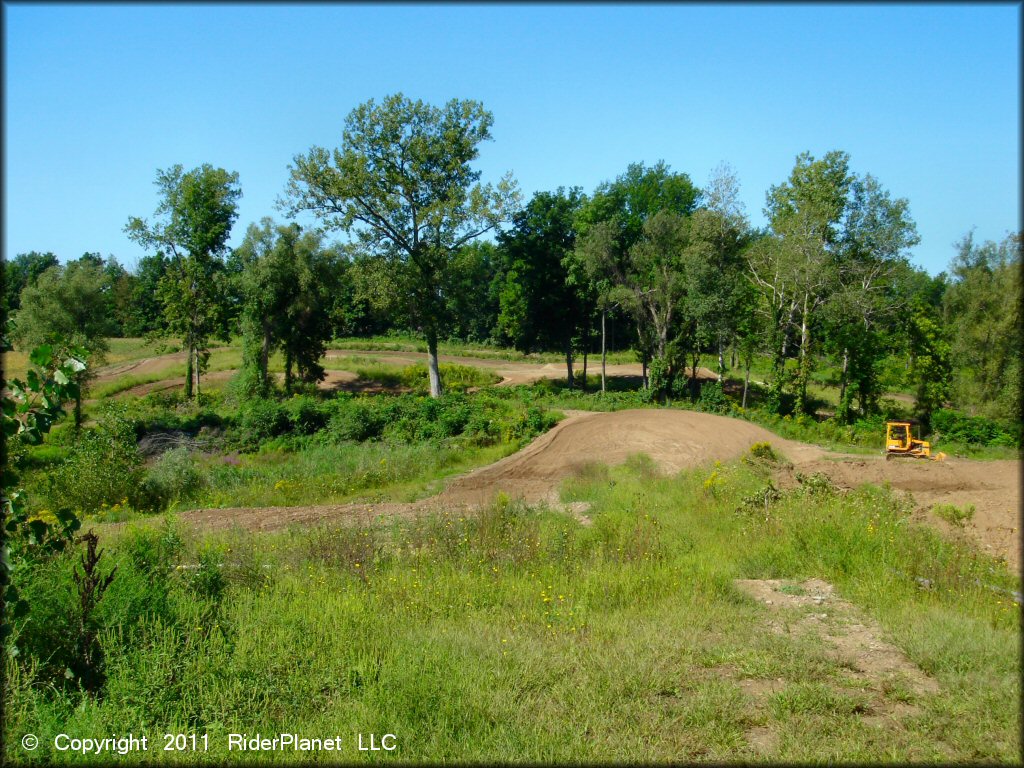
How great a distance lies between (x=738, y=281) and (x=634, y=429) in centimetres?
1184

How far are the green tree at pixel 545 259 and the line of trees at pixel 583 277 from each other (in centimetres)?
10

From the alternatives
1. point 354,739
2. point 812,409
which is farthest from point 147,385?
point 354,739

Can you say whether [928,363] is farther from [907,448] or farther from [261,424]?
[261,424]

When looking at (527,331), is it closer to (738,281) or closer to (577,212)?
(577,212)

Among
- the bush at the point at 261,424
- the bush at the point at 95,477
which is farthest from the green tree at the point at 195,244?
the bush at the point at 95,477

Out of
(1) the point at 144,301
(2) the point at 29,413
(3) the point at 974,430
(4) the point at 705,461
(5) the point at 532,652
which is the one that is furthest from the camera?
(1) the point at 144,301

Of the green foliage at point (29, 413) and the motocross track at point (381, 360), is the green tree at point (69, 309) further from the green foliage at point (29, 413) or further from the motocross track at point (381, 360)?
the green foliage at point (29, 413)

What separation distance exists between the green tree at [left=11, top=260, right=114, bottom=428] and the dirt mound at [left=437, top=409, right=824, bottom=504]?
1807 cm

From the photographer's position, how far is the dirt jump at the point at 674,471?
476 inches

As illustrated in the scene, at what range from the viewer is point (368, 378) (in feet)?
138

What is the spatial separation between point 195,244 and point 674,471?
26.2 m

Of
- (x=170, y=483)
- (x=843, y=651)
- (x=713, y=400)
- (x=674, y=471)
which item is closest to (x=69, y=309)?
(x=170, y=483)

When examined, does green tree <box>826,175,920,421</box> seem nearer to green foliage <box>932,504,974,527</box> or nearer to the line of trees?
the line of trees

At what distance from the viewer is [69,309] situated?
30062 millimetres
